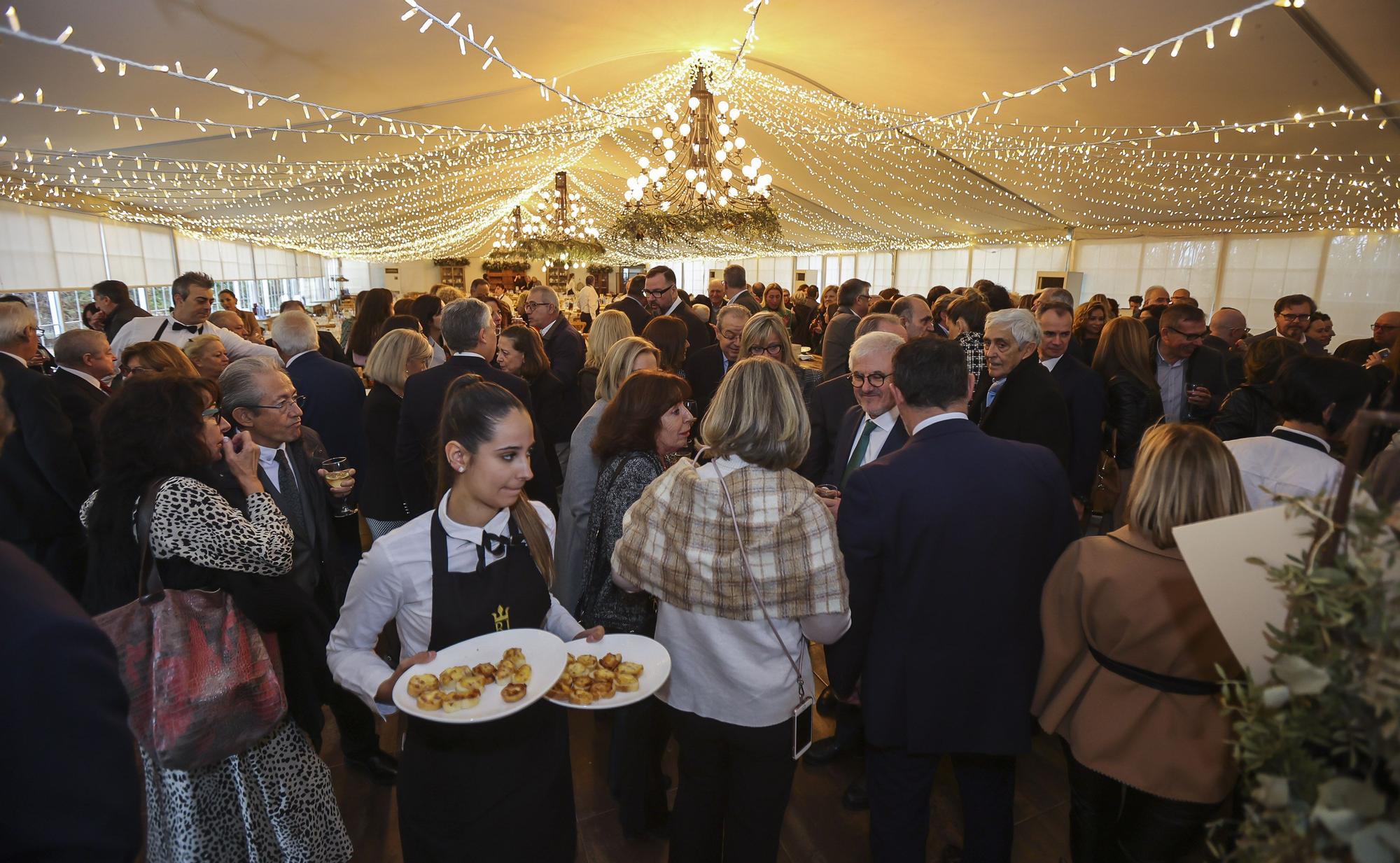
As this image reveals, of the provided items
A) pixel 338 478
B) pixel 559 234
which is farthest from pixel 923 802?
pixel 559 234

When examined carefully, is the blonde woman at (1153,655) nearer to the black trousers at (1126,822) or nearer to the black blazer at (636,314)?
the black trousers at (1126,822)

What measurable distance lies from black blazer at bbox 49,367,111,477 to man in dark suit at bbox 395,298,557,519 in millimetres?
1537

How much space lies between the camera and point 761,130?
32.7 feet

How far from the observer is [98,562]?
1.87m

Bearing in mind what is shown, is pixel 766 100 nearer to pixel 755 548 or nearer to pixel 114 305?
pixel 114 305

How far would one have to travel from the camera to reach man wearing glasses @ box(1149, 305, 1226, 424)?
4.18 metres

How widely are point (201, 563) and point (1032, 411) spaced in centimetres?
318

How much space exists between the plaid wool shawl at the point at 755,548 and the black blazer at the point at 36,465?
321 cm

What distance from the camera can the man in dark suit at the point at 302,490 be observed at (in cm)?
245

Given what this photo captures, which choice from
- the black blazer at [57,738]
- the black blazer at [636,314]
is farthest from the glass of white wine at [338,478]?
the black blazer at [636,314]

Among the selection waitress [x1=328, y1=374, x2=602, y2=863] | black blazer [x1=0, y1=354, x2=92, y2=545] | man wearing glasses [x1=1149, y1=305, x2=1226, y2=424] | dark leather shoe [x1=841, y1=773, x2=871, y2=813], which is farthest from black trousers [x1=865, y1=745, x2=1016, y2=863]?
black blazer [x1=0, y1=354, x2=92, y2=545]

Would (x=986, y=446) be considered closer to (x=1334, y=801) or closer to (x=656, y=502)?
(x=656, y=502)

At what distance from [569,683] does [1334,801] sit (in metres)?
1.32

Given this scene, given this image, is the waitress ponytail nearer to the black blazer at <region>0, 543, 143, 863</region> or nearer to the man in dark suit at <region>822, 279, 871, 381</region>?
the black blazer at <region>0, 543, 143, 863</region>
